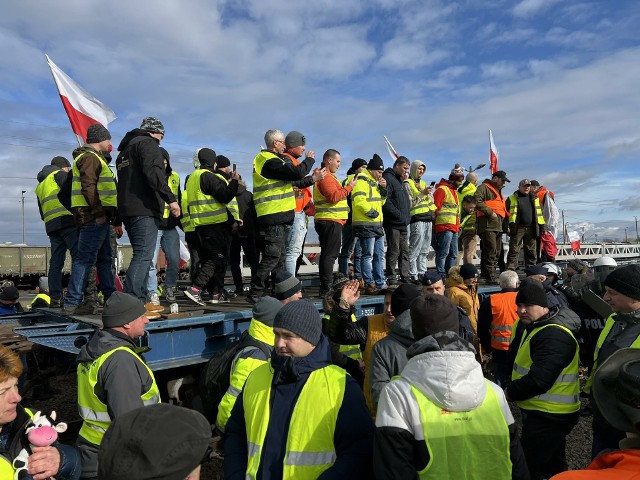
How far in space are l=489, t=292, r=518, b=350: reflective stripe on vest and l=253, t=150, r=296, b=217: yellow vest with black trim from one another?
248 cm

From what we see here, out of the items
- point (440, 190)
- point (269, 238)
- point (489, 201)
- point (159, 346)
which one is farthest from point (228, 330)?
point (489, 201)

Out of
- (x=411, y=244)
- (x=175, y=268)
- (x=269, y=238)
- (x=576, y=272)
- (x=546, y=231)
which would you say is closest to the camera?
(x=269, y=238)

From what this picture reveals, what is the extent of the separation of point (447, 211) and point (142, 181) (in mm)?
5335

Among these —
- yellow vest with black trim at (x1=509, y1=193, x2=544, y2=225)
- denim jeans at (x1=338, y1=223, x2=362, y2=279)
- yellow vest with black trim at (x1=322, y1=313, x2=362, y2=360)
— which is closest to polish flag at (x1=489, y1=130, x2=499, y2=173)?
yellow vest with black trim at (x1=509, y1=193, x2=544, y2=225)

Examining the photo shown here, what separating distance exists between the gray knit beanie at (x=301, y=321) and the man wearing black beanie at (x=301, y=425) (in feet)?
0.33

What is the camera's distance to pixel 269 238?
18.9 feet

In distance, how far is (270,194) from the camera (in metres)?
5.76

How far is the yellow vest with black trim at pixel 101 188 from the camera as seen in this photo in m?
5.21

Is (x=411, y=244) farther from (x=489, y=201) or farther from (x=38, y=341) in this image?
(x=38, y=341)

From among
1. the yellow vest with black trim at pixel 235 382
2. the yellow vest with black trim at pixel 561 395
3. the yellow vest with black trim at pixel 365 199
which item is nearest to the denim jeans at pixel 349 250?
the yellow vest with black trim at pixel 365 199

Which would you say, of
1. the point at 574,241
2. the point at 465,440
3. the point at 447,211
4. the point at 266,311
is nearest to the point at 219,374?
the point at 266,311

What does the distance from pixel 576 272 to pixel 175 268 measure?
583 centimetres

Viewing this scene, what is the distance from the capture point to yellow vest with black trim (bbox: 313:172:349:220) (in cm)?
663

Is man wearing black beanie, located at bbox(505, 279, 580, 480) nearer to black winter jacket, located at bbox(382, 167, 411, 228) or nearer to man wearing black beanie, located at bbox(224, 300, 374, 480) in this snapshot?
man wearing black beanie, located at bbox(224, 300, 374, 480)
